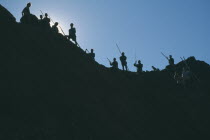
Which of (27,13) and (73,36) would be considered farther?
(73,36)

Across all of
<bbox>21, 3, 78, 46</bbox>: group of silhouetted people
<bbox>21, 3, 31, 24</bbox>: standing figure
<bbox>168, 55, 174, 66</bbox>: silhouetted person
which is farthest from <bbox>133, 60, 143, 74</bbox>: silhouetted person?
<bbox>21, 3, 31, 24</bbox>: standing figure

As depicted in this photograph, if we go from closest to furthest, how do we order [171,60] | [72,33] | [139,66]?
[72,33]
[139,66]
[171,60]

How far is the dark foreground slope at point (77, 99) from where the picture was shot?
44.9ft

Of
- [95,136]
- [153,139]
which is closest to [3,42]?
[95,136]

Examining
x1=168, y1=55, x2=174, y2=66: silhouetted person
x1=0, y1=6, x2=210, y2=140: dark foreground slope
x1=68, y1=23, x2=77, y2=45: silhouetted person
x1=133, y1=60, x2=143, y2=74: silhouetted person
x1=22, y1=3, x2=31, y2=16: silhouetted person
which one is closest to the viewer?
x1=0, y1=6, x2=210, y2=140: dark foreground slope

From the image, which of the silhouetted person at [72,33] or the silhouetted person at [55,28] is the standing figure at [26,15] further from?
the silhouetted person at [72,33]

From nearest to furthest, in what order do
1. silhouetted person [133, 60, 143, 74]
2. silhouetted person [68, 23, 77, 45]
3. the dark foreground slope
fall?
the dark foreground slope → silhouetted person [68, 23, 77, 45] → silhouetted person [133, 60, 143, 74]

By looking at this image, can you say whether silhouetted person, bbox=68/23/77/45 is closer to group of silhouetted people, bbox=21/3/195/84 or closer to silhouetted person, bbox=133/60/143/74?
group of silhouetted people, bbox=21/3/195/84

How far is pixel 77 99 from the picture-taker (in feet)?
53.9

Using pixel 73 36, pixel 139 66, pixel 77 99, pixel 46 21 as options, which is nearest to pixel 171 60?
pixel 139 66

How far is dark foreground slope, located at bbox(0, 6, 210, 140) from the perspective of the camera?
538 inches

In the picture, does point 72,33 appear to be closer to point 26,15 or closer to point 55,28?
point 55,28

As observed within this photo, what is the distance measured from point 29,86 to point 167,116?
1060cm

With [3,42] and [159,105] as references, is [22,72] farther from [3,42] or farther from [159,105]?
[159,105]
